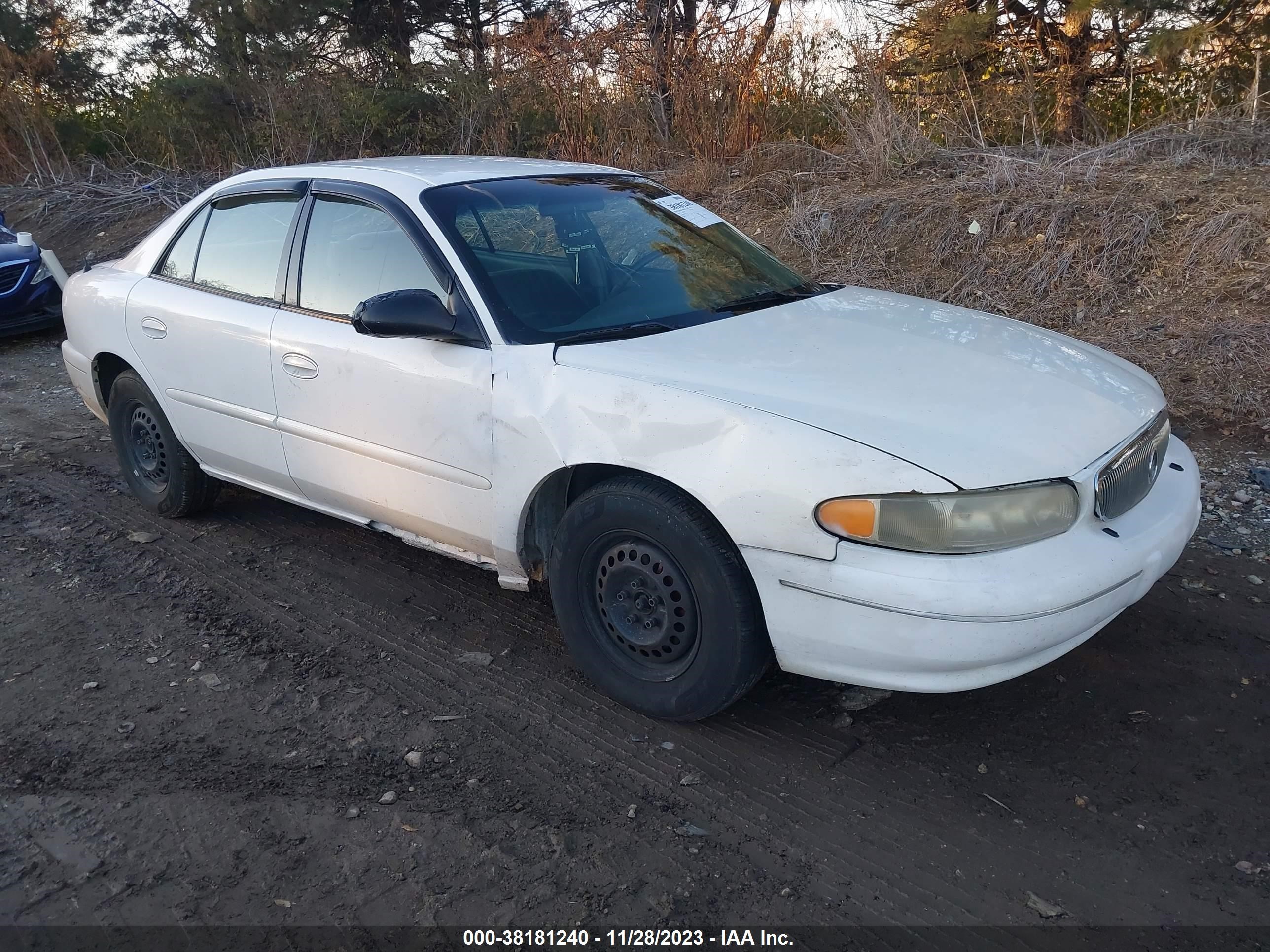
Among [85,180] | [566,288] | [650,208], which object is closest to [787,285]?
[650,208]

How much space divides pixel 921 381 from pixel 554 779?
1602 mm

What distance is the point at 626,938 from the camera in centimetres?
237

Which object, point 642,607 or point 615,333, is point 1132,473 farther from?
point 615,333

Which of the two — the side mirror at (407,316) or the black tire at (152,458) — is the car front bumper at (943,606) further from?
the black tire at (152,458)

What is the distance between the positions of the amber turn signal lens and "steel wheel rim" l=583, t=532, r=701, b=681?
49 cm

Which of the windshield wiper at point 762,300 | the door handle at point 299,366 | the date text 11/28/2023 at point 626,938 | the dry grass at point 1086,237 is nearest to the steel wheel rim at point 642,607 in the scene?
the date text 11/28/2023 at point 626,938

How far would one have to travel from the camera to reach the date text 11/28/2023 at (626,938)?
2.36 meters

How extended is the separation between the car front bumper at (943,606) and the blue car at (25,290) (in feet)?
29.2

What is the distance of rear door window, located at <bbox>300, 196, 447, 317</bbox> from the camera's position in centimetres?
361

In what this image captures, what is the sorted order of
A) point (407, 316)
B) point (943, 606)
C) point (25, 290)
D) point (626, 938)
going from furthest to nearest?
point (25, 290)
point (407, 316)
point (943, 606)
point (626, 938)

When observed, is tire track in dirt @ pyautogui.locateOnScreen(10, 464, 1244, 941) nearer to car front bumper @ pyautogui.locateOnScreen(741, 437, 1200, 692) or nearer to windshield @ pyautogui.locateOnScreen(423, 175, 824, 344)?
car front bumper @ pyautogui.locateOnScreen(741, 437, 1200, 692)

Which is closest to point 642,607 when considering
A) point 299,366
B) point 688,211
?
point 299,366

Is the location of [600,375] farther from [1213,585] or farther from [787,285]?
[1213,585]

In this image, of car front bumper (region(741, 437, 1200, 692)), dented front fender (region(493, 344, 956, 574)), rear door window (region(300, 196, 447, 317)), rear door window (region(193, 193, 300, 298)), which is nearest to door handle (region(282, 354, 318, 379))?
rear door window (region(300, 196, 447, 317))
